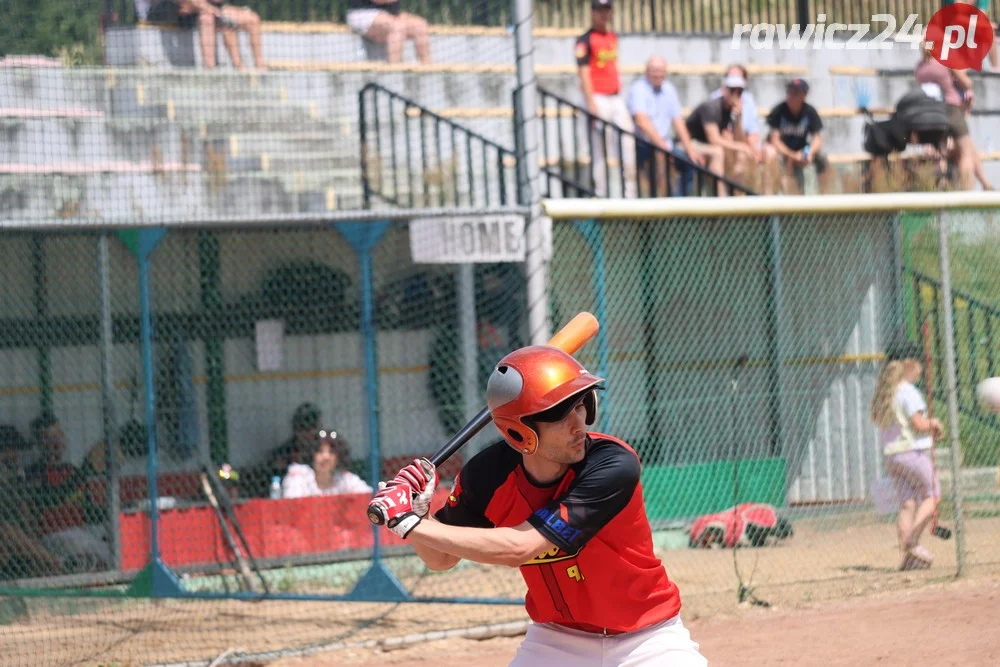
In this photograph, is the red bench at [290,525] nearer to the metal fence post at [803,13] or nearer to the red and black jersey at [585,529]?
the red and black jersey at [585,529]

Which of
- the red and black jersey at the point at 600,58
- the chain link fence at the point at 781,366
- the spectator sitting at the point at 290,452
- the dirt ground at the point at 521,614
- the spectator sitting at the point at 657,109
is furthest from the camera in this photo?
the spectator sitting at the point at 657,109

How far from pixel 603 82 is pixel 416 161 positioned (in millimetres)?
2147

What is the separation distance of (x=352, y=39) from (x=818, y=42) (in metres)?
6.23

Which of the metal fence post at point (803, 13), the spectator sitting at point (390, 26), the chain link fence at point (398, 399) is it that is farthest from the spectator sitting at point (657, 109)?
the metal fence post at point (803, 13)

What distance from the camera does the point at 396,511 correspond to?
3205mm

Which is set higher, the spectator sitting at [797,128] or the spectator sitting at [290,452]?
the spectator sitting at [797,128]

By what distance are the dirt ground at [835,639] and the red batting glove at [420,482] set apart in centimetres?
391

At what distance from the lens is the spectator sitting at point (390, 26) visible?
9.12m

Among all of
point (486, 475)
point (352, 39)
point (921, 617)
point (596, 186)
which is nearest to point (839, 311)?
point (596, 186)

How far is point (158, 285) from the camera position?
9.94 meters

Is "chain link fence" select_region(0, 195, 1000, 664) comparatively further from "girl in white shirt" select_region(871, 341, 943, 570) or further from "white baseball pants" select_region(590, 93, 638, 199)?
"white baseball pants" select_region(590, 93, 638, 199)

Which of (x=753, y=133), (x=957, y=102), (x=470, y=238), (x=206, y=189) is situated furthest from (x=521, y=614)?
(x=957, y=102)

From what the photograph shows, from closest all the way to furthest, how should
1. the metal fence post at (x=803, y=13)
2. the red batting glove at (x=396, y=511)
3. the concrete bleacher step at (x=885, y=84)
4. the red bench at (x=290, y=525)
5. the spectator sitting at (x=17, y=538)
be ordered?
the red batting glove at (x=396, y=511)
the spectator sitting at (x=17, y=538)
the red bench at (x=290, y=525)
the concrete bleacher step at (x=885, y=84)
the metal fence post at (x=803, y=13)

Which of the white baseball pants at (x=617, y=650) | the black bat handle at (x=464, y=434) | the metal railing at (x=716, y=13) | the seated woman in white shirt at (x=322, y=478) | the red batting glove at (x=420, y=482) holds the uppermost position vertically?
Answer: the metal railing at (x=716, y=13)
